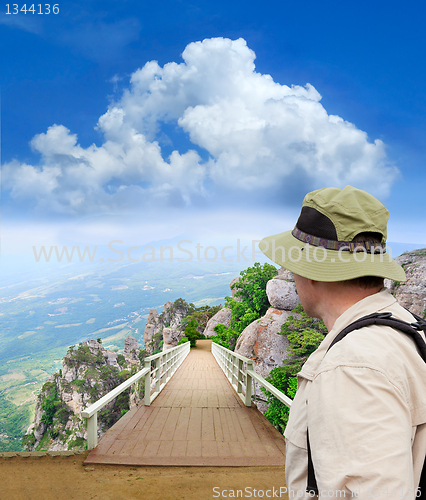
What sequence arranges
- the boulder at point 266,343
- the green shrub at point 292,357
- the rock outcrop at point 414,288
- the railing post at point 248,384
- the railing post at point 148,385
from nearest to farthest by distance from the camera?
1. the railing post at point 248,384
2. the railing post at point 148,385
3. the green shrub at point 292,357
4. the rock outcrop at point 414,288
5. the boulder at point 266,343

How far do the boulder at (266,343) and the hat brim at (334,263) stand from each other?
16.7 m

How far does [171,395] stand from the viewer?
6785 millimetres

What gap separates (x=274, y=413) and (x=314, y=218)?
51.2 feet

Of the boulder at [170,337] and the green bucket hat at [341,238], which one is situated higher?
the green bucket hat at [341,238]

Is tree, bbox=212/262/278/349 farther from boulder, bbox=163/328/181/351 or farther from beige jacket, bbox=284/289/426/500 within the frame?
beige jacket, bbox=284/289/426/500

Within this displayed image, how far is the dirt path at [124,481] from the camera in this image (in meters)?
2.92

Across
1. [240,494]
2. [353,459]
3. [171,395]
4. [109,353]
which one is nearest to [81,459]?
[240,494]

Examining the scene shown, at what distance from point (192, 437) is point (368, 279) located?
449cm

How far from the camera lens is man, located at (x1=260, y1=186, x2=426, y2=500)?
1.78ft

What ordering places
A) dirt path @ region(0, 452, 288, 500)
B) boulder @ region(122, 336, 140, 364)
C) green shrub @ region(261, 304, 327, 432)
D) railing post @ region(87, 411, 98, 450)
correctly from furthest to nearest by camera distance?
boulder @ region(122, 336, 140, 364) < green shrub @ region(261, 304, 327, 432) < railing post @ region(87, 411, 98, 450) < dirt path @ region(0, 452, 288, 500)

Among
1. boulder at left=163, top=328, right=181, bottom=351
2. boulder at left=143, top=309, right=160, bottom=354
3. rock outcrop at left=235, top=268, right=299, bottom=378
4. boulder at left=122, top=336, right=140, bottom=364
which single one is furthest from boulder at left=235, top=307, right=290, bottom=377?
boulder at left=122, top=336, right=140, bottom=364

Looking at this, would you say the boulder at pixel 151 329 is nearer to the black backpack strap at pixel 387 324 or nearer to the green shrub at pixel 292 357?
the green shrub at pixel 292 357

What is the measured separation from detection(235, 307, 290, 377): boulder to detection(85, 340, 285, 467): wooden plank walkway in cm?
1078

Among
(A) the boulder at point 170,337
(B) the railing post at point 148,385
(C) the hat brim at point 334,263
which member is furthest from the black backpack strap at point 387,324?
(A) the boulder at point 170,337
